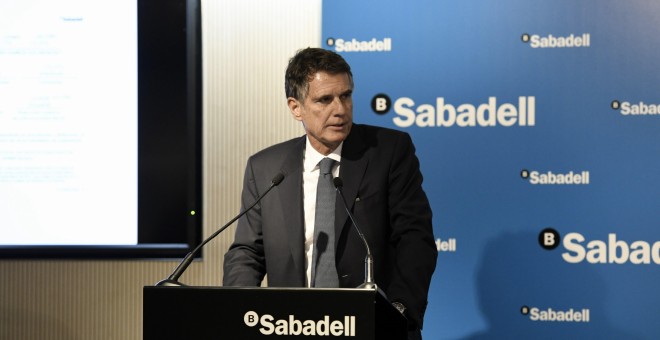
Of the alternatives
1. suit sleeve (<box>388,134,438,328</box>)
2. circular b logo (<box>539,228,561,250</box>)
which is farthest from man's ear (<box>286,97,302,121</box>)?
circular b logo (<box>539,228,561,250</box>)

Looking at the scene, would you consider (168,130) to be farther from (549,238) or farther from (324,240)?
(549,238)

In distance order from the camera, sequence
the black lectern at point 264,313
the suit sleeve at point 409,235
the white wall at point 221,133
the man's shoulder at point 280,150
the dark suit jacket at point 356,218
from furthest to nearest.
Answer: the white wall at point 221,133, the man's shoulder at point 280,150, the dark suit jacket at point 356,218, the suit sleeve at point 409,235, the black lectern at point 264,313

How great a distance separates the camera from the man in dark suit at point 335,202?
123 inches

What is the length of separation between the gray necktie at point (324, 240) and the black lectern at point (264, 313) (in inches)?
27.6

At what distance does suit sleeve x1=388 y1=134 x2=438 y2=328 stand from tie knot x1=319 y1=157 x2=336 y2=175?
0.23 metres

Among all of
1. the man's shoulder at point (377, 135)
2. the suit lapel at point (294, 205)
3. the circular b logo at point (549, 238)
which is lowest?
the circular b logo at point (549, 238)

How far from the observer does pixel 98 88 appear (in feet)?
14.3

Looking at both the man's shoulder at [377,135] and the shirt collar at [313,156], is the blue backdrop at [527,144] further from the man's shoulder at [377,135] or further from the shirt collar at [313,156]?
the shirt collar at [313,156]

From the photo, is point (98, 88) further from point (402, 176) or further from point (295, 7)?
point (402, 176)

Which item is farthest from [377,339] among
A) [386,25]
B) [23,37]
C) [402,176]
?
[23,37]

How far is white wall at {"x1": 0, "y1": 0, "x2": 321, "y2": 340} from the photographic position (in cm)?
435

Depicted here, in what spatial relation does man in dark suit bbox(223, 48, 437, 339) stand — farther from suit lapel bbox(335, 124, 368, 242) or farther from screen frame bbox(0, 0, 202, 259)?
screen frame bbox(0, 0, 202, 259)

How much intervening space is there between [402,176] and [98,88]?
190 cm

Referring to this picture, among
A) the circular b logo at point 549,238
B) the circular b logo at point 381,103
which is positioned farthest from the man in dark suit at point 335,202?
the circular b logo at point 549,238
